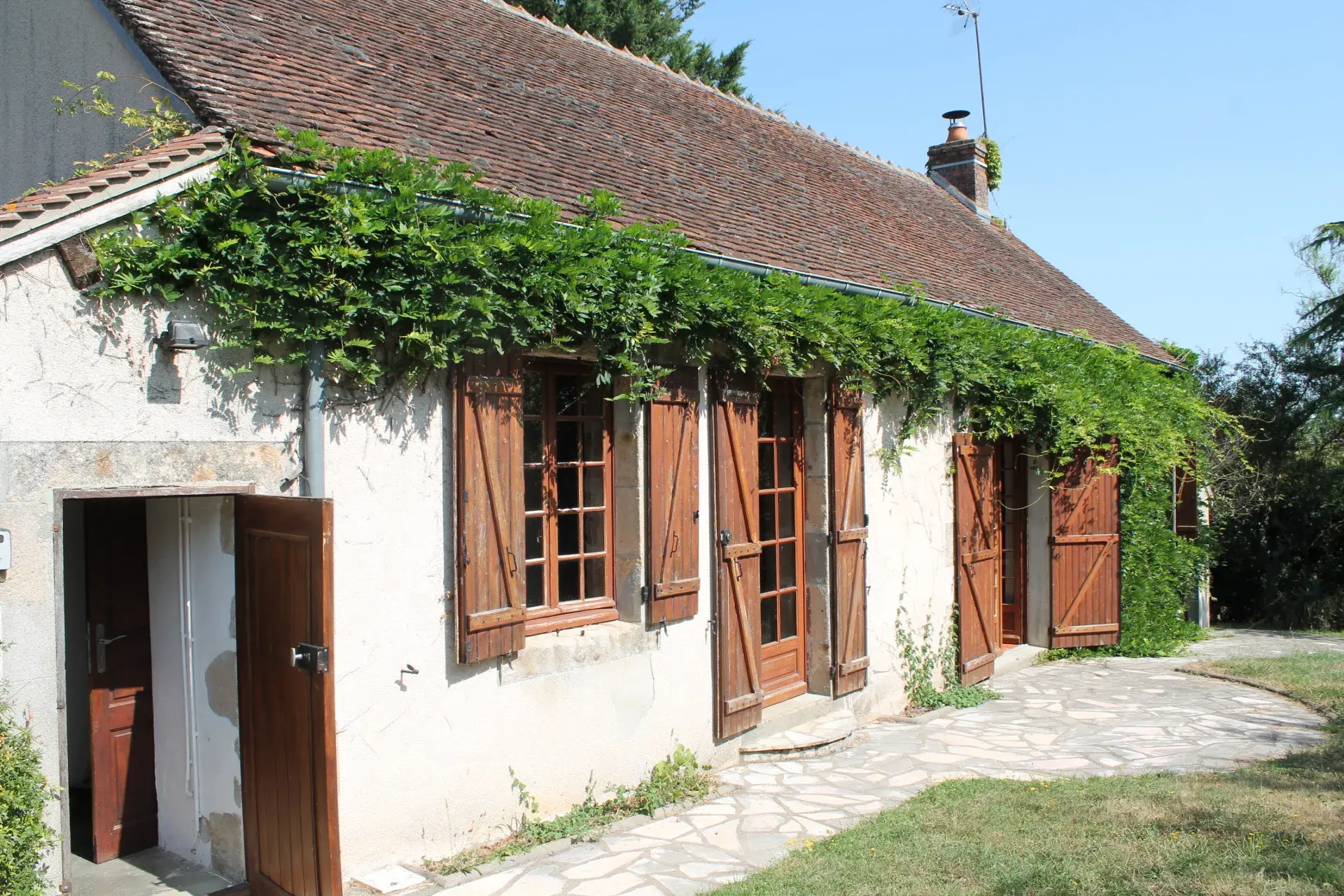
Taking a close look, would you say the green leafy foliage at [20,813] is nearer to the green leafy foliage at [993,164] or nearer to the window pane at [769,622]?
the window pane at [769,622]

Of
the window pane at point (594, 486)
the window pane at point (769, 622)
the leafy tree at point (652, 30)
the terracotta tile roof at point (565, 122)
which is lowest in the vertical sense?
the window pane at point (769, 622)

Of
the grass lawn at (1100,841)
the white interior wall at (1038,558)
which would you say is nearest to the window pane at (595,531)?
the grass lawn at (1100,841)

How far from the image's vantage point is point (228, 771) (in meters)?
4.95

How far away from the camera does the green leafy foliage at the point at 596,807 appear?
5.43 metres

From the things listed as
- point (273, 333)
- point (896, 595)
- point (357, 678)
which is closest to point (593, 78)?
point (896, 595)

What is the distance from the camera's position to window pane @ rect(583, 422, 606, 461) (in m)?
6.48

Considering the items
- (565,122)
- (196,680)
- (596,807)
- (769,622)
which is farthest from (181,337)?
(769,622)

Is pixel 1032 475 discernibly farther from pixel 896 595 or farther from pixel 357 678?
pixel 357 678

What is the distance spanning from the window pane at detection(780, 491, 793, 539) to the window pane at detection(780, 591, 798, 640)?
434 millimetres

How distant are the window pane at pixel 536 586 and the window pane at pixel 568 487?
395 millimetres

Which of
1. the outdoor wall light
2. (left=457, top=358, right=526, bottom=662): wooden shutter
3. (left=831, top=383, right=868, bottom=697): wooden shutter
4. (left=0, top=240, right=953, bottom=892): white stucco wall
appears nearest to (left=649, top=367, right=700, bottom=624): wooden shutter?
(left=0, top=240, right=953, bottom=892): white stucco wall

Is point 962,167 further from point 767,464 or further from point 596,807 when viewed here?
point 596,807

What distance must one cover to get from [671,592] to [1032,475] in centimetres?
583

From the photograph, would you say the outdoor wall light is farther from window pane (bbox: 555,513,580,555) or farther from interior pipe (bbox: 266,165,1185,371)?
window pane (bbox: 555,513,580,555)
